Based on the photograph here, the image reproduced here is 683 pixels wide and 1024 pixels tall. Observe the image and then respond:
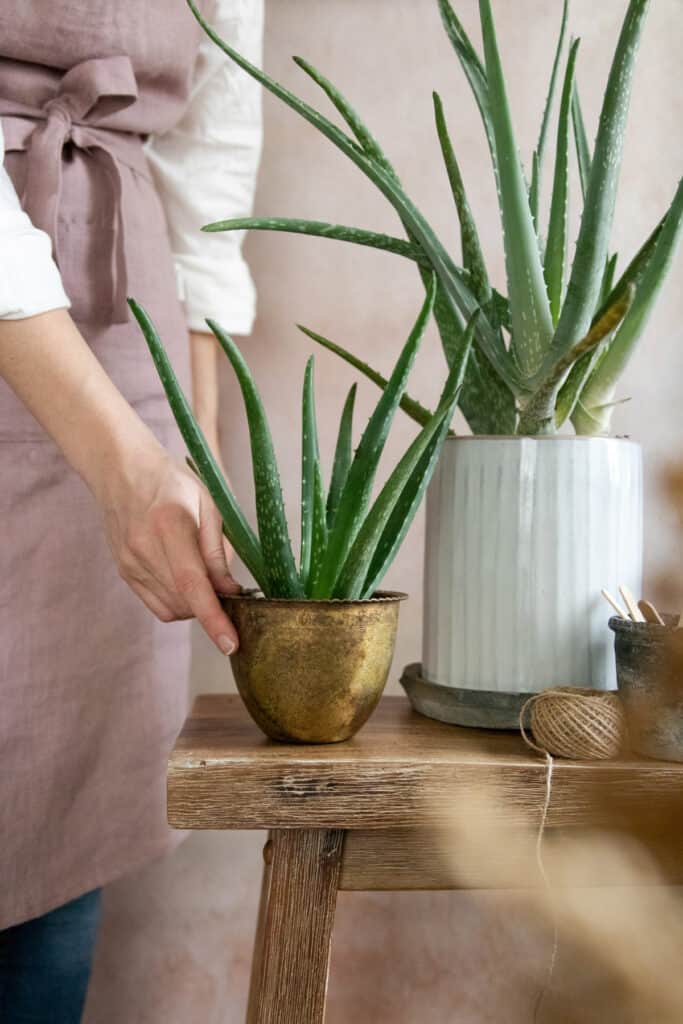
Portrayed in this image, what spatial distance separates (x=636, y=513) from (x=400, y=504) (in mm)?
176

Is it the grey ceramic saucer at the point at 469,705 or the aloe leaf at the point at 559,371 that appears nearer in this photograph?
the aloe leaf at the point at 559,371

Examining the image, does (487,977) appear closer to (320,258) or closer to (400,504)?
(400,504)

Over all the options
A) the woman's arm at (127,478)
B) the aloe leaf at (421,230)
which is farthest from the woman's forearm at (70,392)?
the aloe leaf at (421,230)

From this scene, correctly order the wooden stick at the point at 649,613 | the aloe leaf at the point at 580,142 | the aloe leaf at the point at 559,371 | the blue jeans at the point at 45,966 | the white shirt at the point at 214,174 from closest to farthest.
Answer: the aloe leaf at the point at 559,371, the wooden stick at the point at 649,613, the aloe leaf at the point at 580,142, the blue jeans at the point at 45,966, the white shirt at the point at 214,174

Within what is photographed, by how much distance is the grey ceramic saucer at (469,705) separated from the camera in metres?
0.60

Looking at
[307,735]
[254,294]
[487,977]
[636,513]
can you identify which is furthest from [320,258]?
[487,977]

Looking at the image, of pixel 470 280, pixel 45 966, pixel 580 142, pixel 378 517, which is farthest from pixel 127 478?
pixel 45 966

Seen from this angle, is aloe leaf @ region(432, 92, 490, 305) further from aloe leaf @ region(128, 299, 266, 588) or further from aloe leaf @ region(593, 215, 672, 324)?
aloe leaf @ region(128, 299, 266, 588)

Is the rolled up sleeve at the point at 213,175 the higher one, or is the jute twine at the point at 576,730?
the rolled up sleeve at the point at 213,175

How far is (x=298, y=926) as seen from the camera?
1.70 feet

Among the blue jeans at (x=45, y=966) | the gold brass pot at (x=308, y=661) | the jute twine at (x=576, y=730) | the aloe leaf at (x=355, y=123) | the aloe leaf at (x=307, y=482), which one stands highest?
the aloe leaf at (x=355, y=123)

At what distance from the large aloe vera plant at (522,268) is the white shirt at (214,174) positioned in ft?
1.15

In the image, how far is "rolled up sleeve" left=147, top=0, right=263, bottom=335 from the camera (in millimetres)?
960

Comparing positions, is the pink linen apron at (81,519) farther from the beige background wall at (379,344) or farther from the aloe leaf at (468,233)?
the aloe leaf at (468,233)
